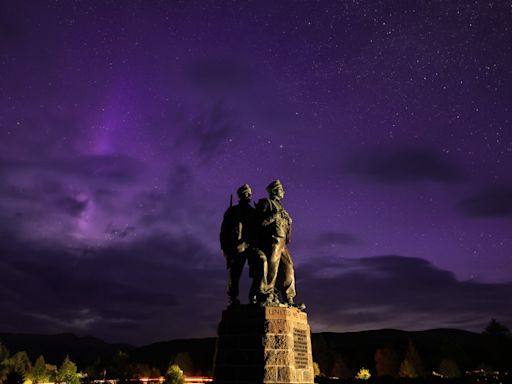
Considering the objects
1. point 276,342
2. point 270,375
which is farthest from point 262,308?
point 270,375

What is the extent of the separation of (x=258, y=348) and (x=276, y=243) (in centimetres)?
270

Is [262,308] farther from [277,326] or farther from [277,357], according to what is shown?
[277,357]

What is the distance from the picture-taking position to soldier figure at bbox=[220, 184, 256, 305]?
1280 cm

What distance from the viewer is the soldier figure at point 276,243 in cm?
1260

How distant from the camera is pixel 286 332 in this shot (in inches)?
458

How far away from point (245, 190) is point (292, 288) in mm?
2986

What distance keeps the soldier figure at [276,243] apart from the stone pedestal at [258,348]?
0.55 m

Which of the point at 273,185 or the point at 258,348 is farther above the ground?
the point at 273,185

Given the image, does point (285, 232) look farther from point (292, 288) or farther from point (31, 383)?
point (31, 383)

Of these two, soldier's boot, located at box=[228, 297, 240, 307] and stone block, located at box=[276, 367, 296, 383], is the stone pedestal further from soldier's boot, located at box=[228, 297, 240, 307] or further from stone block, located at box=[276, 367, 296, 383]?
soldier's boot, located at box=[228, 297, 240, 307]

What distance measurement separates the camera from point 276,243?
41.7ft

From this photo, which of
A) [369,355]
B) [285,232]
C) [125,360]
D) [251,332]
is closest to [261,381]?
[251,332]

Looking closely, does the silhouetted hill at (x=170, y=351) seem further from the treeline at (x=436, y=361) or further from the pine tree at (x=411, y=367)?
the pine tree at (x=411, y=367)

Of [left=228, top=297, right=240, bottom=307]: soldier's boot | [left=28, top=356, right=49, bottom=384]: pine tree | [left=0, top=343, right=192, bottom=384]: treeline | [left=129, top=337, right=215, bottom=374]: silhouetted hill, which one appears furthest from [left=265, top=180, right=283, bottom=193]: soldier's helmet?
[left=129, top=337, right=215, bottom=374]: silhouetted hill
